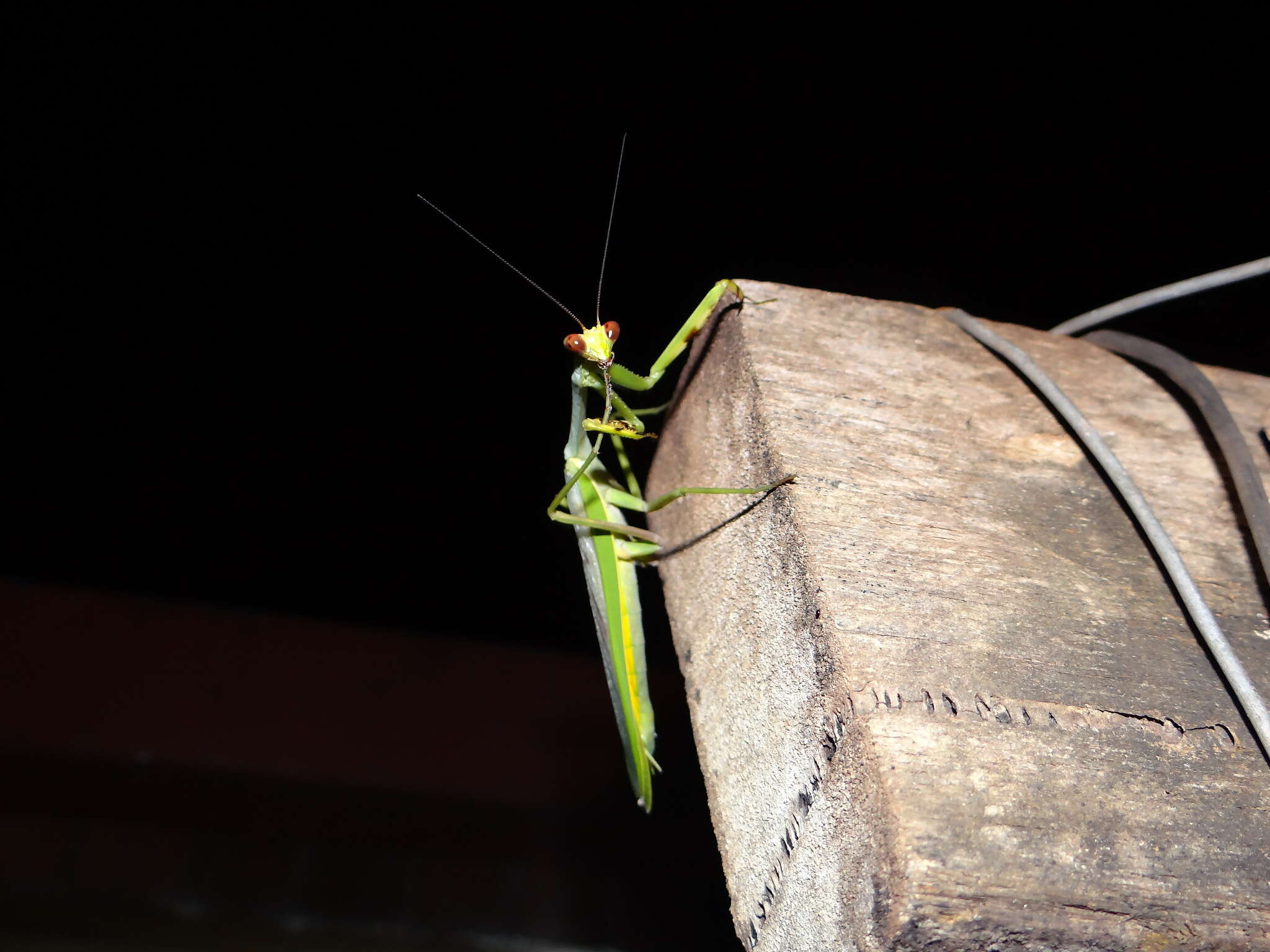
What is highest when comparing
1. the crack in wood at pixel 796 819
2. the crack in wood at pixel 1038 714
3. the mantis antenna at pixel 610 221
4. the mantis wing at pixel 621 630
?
the mantis antenna at pixel 610 221

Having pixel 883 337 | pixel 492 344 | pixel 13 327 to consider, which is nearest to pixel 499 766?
pixel 492 344

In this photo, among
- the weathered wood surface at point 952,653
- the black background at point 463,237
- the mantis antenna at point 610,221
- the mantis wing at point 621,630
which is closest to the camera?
the weathered wood surface at point 952,653

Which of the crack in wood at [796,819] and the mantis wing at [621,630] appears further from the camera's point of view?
the mantis wing at [621,630]

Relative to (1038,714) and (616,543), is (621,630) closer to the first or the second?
(616,543)

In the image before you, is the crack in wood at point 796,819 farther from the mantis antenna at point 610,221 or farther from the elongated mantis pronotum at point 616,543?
the mantis antenna at point 610,221

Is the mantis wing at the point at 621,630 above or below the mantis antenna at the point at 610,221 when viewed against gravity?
below

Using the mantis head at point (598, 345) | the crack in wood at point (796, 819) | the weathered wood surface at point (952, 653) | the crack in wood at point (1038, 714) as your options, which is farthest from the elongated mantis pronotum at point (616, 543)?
the crack in wood at point (1038, 714)

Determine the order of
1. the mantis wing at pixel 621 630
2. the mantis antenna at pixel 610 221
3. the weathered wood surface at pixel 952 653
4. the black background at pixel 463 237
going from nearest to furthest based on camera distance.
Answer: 1. the weathered wood surface at pixel 952 653
2. the mantis antenna at pixel 610 221
3. the mantis wing at pixel 621 630
4. the black background at pixel 463 237

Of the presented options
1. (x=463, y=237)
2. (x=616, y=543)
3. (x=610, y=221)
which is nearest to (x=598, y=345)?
(x=610, y=221)
